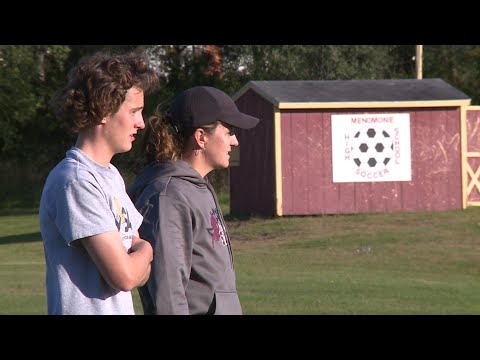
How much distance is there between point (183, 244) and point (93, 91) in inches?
34.1

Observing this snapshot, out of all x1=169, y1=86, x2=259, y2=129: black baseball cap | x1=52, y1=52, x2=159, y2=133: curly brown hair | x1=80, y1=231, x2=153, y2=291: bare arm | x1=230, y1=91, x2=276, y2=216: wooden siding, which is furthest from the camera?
x1=230, y1=91, x2=276, y2=216: wooden siding

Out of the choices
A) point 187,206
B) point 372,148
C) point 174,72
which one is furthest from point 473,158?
point 187,206

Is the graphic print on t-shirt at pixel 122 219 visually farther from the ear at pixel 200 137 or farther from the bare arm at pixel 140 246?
the ear at pixel 200 137

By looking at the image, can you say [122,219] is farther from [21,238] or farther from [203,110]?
[21,238]

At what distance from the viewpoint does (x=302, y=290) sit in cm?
1391

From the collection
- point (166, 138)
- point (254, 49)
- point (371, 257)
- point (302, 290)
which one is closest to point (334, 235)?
point (371, 257)

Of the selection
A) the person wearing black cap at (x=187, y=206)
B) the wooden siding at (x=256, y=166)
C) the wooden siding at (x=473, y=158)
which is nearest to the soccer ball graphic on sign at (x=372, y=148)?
the wooden siding at (x=256, y=166)

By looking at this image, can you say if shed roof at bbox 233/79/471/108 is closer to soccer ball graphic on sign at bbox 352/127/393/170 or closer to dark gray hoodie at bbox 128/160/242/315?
soccer ball graphic on sign at bbox 352/127/393/170

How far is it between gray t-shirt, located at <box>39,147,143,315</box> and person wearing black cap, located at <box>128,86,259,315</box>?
54 cm

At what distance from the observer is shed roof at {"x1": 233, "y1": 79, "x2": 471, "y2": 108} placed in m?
25.5

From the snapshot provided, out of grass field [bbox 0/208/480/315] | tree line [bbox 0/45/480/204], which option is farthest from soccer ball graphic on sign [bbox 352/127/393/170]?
tree line [bbox 0/45/480/204]

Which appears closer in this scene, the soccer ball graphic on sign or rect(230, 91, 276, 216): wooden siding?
the soccer ball graphic on sign
